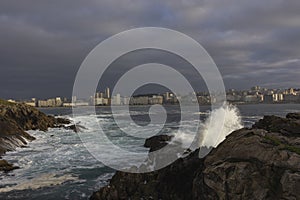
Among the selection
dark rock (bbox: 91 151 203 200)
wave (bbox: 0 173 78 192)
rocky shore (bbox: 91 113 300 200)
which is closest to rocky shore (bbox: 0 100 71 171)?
wave (bbox: 0 173 78 192)

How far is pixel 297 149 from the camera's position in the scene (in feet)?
36.9

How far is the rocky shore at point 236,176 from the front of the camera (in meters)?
10.4

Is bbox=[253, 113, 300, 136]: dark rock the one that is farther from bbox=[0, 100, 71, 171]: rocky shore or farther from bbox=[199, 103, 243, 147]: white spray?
bbox=[0, 100, 71, 171]: rocky shore

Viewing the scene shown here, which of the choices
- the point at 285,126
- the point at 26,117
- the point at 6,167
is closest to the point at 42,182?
the point at 6,167

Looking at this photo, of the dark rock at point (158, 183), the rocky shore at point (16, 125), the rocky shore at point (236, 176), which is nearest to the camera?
the rocky shore at point (236, 176)

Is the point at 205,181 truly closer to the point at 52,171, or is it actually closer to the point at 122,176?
the point at 122,176

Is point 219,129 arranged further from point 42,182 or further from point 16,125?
point 16,125

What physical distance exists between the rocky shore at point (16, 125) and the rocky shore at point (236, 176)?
48.1 ft

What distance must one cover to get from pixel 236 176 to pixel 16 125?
42032 mm

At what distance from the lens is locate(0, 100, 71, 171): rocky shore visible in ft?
113

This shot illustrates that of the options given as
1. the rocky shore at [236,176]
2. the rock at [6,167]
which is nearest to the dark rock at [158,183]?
the rocky shore at [236,176]

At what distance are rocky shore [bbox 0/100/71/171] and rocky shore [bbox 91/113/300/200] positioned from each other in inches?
578

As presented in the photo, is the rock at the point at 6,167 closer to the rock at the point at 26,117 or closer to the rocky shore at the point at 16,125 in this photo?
the rocky shore at the point at 16,125

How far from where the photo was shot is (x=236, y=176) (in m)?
11.0
